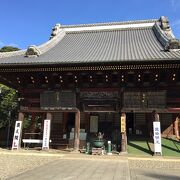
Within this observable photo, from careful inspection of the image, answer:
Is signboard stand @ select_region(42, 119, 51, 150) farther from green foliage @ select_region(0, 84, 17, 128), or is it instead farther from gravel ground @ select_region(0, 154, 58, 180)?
green foliage @ select_region(0, 84, 17, 128)

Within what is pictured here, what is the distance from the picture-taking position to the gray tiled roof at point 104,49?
1341cm

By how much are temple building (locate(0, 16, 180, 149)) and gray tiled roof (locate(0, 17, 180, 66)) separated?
55 millimetres

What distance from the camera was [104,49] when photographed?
16.9 m

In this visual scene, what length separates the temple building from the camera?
1306 centimetres

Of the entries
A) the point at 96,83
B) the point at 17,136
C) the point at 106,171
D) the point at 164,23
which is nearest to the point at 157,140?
the point at 96,83

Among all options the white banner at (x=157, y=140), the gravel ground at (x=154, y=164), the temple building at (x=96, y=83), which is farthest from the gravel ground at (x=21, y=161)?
the white banner at (x=157, y=140)

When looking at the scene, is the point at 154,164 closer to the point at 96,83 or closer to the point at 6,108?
the point at 96,83

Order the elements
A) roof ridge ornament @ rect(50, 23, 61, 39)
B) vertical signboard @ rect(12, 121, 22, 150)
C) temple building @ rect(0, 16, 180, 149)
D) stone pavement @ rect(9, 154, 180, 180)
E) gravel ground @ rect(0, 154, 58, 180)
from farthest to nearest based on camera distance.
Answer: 1. roof ridge ornament @ rect(50, 23, 61, 39)
2. vertical signboard @ rect(12, 121, 22, 150)
3. temple building @ rect(0, 16, 180, 149)
4. gravel ground @ rect(0, 154, 58, 180)
5. stone pavement @ rect(9, 154, 180, 180)

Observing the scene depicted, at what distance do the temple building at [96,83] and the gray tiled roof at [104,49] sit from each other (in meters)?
0.05

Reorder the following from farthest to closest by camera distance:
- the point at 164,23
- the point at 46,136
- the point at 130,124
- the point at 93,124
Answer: the point at 164,23
the point at 130,124
the point at 93,124
the point at 46,136

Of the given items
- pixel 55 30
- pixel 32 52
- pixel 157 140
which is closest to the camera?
pixel 157 140

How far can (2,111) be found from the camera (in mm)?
23578

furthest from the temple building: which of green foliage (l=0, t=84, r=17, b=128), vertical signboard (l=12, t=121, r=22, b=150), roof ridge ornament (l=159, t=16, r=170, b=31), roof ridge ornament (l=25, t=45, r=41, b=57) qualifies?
green foliage (l=0, t=84, r=17, b=128)

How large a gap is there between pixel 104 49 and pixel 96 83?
3.40 metres
